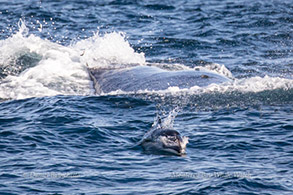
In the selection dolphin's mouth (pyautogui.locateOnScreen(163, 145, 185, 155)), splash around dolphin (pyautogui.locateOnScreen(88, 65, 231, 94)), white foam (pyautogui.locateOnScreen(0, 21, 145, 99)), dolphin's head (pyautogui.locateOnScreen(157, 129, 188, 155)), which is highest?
white foam (pyautogui.locateOnScreen(0, 21, 145, 99))

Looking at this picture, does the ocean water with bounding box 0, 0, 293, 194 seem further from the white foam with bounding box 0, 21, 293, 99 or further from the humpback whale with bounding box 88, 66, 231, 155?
the humpback whale with bounding box 88, 66, 231, 155

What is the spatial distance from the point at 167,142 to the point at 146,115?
250 centimetres

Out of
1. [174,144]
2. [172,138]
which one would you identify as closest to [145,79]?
[172,138]

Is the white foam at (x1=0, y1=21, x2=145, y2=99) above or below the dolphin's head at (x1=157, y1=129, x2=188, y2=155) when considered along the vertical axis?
above

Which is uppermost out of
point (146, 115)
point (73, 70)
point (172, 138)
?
point (73, 70)

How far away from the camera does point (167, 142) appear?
10.7 meters

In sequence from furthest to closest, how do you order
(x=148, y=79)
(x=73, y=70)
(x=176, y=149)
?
1. (x=73, y=70)
2. (x=148, y=79)
3. (x=176, y=149)

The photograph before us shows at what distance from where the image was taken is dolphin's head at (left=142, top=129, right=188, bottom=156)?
10.5 m

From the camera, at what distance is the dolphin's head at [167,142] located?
1055 centimetres

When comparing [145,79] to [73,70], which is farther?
[73,70]

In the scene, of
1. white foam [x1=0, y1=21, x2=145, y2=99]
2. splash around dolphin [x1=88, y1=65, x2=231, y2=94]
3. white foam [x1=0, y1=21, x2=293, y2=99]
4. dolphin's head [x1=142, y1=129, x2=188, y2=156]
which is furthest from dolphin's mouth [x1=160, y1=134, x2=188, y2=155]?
white foam [x1=0, y1=21, x2=145, y2=99]

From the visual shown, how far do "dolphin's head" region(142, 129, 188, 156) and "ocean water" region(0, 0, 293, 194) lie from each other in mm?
204

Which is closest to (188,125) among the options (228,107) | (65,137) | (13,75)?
(228,107)

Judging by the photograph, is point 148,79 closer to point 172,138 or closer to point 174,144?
point 172,138
